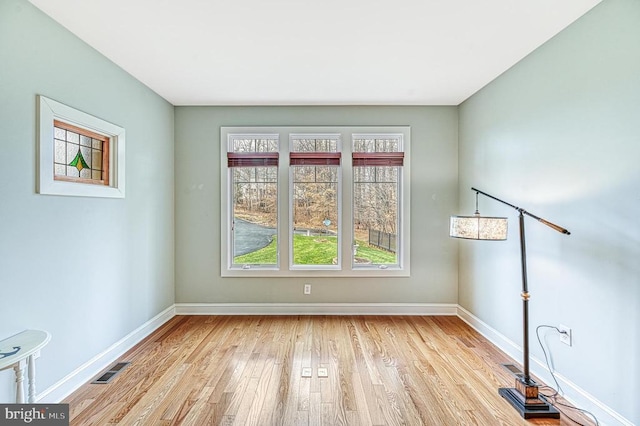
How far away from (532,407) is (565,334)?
22.9 inches

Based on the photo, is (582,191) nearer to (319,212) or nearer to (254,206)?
(319,212)

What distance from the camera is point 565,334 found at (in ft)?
7.15

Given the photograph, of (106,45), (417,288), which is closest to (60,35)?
(106,45)

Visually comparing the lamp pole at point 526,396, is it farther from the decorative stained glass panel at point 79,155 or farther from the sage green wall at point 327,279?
the decorative stained glass panel at point 79,155

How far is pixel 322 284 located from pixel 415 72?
2.62 metres

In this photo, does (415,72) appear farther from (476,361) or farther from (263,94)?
(476,361)

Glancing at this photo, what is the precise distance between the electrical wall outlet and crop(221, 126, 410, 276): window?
1.75m

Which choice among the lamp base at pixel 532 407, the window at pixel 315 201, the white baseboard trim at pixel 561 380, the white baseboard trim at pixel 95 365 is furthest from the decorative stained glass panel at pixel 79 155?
the white baseboard trim at pixel 561 380

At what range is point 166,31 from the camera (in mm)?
2201

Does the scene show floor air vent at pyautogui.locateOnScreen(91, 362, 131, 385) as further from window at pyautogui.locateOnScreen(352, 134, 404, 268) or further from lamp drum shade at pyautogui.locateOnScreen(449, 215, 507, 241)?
lamp drum shade at pyautogui.locateOnScreen(449, 215, 507, 241)

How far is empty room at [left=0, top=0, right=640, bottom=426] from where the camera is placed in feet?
6.19

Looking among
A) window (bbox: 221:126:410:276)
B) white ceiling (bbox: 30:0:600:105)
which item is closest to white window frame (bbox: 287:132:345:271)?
window (bbox: 221:126:410:276)
